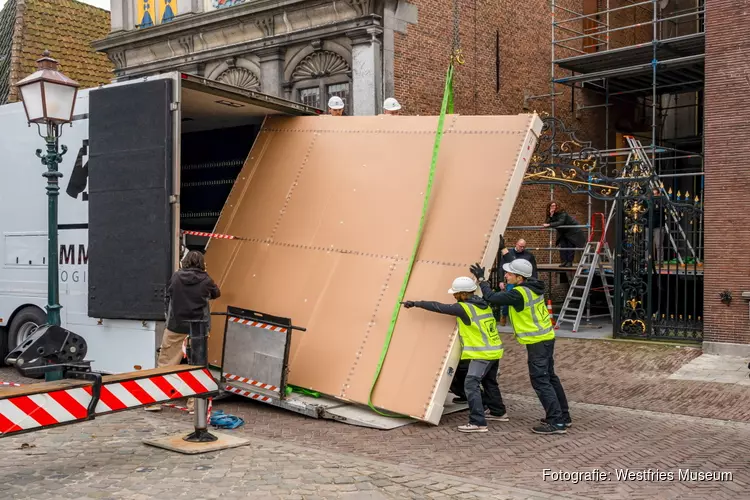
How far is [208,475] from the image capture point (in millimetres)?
6406

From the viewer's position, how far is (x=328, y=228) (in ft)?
31.3

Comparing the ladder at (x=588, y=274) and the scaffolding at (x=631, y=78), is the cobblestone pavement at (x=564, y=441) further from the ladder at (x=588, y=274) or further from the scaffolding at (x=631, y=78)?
the scaffolding at (x=631, y=78)

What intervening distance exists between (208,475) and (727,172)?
9694 mm

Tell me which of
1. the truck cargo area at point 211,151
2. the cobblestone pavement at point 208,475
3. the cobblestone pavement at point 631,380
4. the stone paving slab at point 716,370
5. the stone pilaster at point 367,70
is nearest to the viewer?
the cobblestone pavement at point 208,475

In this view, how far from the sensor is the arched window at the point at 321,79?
18.4 meters

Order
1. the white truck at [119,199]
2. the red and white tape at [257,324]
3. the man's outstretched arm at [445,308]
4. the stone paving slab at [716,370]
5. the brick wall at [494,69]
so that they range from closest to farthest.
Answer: the man's outstretched arm at [445,308]
the red and white tape at [257,324]
the white truck at [119,199]
the stone paving slab at [716,370]
the brick wall at [494,69]

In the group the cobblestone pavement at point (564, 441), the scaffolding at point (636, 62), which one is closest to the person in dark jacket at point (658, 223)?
the cobblestone pavement at point (564, 441)

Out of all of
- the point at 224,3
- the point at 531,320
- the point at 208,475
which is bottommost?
the point at 208,475

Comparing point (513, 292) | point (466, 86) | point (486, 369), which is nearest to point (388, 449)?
point (486, 369)

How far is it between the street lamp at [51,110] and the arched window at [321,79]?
31.7 ft

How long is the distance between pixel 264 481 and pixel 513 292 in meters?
3.19

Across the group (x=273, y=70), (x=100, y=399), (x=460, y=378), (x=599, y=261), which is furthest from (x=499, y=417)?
(x=273, y=70)

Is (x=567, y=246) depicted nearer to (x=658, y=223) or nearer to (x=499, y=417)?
(x=658, y=223)

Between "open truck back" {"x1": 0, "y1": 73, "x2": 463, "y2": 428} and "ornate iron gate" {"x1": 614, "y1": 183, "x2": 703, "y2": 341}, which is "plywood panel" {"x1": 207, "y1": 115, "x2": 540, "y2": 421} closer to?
"open truck back" {"x1": 0, "y1": 73, "x2": 463, "y2": 428}
